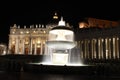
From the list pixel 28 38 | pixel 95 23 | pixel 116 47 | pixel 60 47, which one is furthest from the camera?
pixel 28 38

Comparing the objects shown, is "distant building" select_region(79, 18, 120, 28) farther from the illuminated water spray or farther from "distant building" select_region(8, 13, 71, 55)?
the illuminated water spray

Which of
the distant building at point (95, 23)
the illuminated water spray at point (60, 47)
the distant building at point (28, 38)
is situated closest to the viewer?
the illuminated water spray at point (60, 47)

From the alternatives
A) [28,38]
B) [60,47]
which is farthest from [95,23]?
[60,47]

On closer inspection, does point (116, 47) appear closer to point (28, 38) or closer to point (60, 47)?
point (60, 47)

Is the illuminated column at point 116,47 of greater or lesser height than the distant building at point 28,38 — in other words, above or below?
below

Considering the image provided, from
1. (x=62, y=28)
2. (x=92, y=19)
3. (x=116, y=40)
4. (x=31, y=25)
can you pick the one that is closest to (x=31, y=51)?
(x=31, y=25)

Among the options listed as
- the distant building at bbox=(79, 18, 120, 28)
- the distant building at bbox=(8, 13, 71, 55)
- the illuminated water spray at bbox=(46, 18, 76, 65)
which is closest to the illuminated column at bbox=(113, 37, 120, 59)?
the illuminated water spray at bbox=(46, 18, 76, 65)

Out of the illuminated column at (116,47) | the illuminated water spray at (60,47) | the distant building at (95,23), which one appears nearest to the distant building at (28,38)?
the distant building at (95,23)

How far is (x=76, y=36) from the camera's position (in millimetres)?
78438

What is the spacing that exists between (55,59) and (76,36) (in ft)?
165

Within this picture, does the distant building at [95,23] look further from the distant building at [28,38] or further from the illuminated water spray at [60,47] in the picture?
the illuminated water spray at [60,47]

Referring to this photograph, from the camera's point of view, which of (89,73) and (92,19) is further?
(92,19)

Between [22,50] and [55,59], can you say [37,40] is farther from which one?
[55,59]

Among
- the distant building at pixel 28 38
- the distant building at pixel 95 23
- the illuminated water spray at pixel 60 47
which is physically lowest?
the illuminated water spray at pixel 60 47
